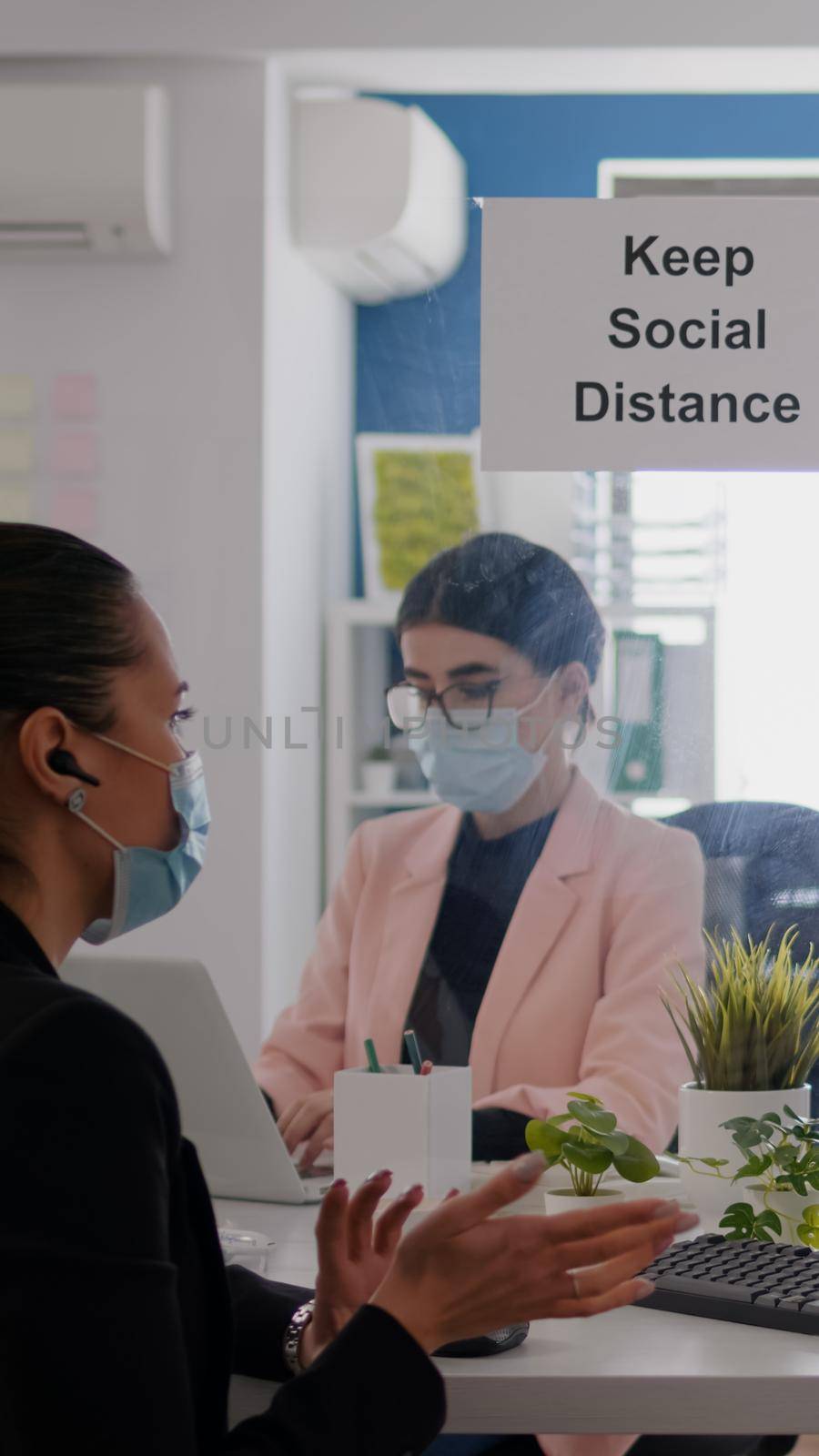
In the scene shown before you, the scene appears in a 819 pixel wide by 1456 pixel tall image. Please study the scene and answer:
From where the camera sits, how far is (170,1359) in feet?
2.67

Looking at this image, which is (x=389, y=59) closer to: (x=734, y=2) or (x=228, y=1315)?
(x=734, y=2)

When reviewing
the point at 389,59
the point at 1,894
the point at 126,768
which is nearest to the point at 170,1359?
the point at 1,894

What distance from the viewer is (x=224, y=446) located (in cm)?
206

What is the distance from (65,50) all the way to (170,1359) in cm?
176

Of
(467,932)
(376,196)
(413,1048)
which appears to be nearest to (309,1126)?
(413,1048)

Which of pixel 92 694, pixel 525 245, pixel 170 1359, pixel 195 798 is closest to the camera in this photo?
pixel 170 1359

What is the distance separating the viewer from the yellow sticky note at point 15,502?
6.88 ft

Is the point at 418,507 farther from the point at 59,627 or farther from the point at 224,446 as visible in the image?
the point at 59,627

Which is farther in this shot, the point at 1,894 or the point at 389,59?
the point at 389,59

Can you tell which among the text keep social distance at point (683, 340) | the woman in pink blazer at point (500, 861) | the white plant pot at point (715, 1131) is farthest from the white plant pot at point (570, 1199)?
the text keep social distance at point (683, 340)

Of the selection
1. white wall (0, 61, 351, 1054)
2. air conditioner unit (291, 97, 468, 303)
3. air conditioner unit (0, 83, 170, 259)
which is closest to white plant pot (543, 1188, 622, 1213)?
white wall (0, 61, 351, 1054)

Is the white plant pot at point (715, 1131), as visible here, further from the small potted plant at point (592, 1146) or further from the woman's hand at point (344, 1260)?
the woman's hand at point (344, 1260)

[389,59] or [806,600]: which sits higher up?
[389,59]

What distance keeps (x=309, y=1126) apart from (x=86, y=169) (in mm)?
1298
